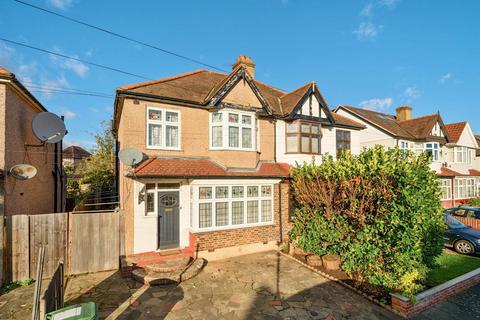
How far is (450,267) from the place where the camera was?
32.4 feet

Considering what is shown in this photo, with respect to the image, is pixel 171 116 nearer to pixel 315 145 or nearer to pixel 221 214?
pixel 221 214

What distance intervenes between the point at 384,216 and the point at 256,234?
542cm

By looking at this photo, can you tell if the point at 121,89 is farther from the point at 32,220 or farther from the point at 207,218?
the point at 207,218

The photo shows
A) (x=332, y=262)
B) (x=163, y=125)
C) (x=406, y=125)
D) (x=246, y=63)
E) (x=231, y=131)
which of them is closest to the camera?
(x=332, y=262)

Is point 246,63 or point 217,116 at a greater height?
point 246,63

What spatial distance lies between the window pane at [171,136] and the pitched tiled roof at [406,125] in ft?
62.3

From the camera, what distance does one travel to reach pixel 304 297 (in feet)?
23.7

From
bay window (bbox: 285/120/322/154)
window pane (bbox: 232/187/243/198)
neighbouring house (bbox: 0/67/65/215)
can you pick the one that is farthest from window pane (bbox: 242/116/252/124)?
neighbouring house (bbox: 0/67/65/215)

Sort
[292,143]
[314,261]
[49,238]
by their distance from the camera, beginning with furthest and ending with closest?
[292,143] → [314,261] → [49,238]

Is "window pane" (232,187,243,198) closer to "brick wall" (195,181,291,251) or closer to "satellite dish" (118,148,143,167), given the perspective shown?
"brick wall" (195,181,291,251)

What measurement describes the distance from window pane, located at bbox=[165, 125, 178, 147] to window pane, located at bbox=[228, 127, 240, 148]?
2.46m

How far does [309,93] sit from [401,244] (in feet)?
30.3

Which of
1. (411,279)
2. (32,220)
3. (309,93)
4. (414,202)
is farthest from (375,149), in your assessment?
(32,220)

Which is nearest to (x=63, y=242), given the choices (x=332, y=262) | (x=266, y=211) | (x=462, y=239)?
(x=266, y=211)
